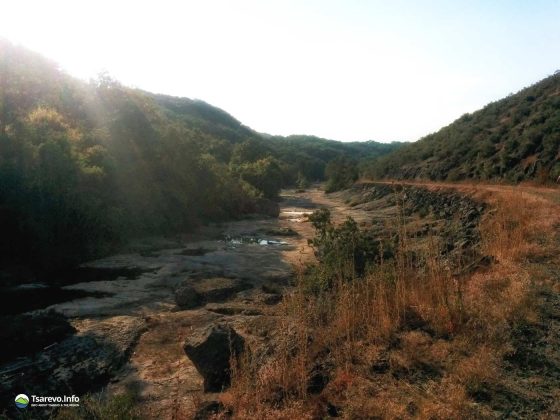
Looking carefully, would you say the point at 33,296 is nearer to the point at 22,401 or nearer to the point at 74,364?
the point at 74,364

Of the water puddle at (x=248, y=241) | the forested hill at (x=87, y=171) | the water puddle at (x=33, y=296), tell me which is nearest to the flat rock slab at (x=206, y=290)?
the water puddle at (x=33, y=296)

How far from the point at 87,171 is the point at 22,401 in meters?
15.7

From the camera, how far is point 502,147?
3397cm

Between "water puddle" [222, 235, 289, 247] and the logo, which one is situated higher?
the logo

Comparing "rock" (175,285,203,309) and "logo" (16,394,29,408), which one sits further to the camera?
"rock" (175,285,203,309)

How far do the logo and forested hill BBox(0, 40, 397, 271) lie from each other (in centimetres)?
1027

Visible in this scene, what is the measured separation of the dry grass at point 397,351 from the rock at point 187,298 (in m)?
4.80

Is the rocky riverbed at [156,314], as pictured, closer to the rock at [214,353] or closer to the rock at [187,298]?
the rock at [187,298]

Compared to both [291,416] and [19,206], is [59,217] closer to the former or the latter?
[19,206]

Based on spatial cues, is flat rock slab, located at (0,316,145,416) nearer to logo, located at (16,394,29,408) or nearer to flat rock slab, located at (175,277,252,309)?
logo, located at (16,394,29,408)

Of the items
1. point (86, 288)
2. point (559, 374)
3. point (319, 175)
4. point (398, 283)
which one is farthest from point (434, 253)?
point (319, 175)

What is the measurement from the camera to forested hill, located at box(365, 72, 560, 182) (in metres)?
26.8

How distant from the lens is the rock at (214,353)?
596 cm

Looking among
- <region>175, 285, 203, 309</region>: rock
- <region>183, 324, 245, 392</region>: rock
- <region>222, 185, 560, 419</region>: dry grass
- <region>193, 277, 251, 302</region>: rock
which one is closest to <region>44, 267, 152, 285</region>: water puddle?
<region>193, 277, 251, 302</region>: rock
